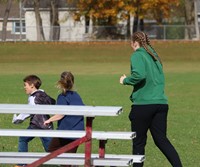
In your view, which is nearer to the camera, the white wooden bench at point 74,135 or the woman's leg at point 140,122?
the white wooden bench at point 74,135

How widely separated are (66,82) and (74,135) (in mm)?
1433

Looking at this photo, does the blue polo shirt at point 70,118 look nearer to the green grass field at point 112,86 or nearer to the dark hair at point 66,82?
the dark hair at point 66,82

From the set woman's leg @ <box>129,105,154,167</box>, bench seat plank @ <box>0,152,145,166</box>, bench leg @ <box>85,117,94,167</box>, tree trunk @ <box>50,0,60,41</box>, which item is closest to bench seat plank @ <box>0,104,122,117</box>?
bench leg @ <box>85,117,94,167</box>

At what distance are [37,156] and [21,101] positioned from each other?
45.0ft

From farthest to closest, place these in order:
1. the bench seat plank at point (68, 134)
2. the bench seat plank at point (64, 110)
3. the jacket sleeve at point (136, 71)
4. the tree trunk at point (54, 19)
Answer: the tree trunk at point (54, 19)
the jacket sleeve at point (136, 71)
the bench seat plank at point (68, 134)
the bench seat plank at point (64, 110)

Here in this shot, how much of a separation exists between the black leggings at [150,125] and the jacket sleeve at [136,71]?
353mm

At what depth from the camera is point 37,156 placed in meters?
9.23

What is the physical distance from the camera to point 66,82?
9.86 meters

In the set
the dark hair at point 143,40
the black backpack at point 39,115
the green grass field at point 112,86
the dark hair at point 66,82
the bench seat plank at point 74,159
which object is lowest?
the green grass field at point 112,86

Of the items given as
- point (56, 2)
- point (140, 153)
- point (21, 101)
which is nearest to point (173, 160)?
point (140, 153)

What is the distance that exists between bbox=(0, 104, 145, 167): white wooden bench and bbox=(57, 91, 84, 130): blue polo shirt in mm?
739

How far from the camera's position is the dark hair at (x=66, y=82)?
983cm

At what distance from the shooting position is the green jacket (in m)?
9.66

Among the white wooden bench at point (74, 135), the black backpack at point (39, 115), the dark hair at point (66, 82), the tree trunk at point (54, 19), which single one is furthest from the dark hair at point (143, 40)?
the tree trunk at point (54, 19)
